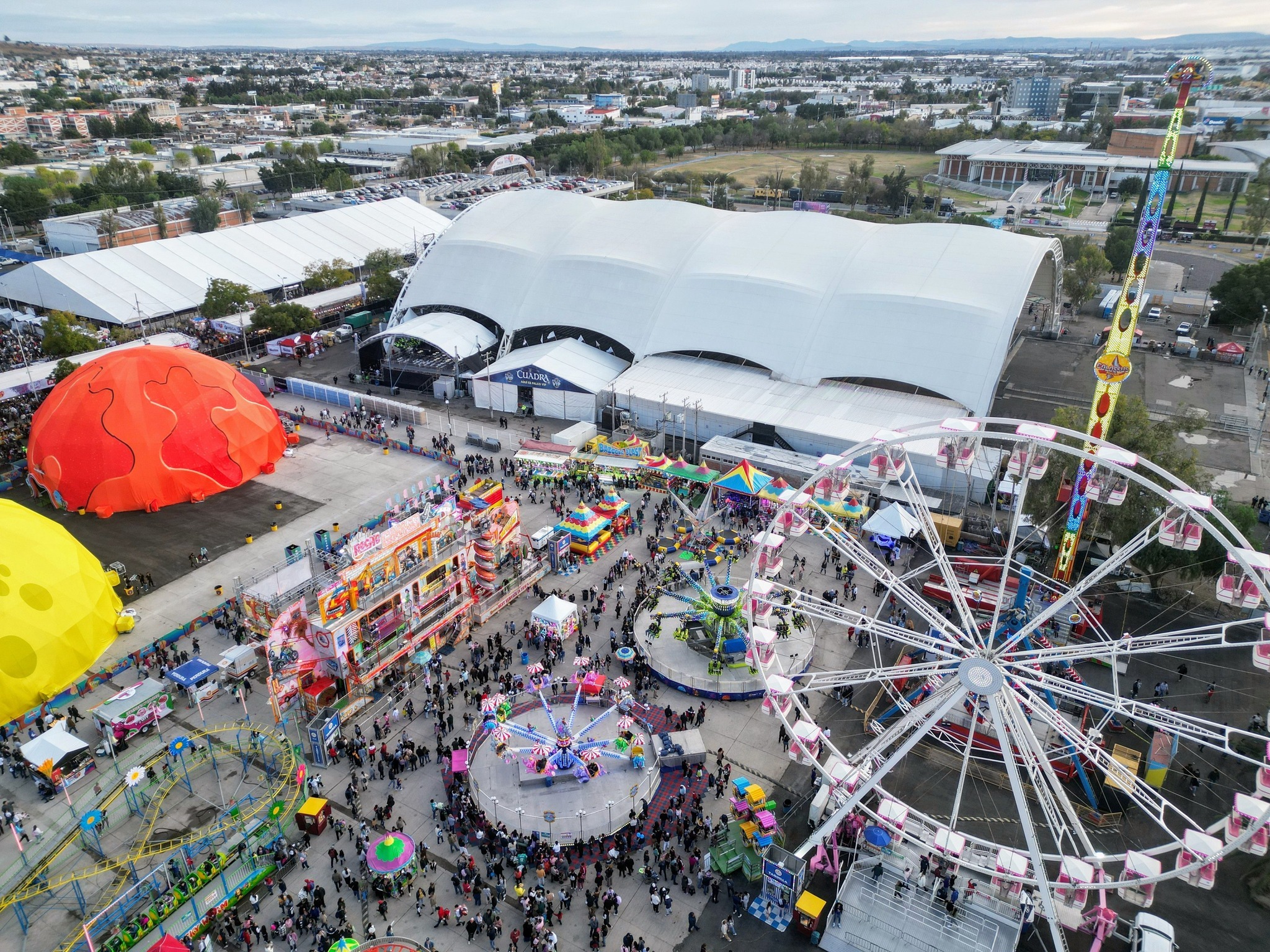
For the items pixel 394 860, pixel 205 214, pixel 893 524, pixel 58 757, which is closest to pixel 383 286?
pixel 205 214

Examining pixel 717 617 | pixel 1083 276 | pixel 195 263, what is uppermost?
pixel 195 263

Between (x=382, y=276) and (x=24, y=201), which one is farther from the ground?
(x=24, y=201)

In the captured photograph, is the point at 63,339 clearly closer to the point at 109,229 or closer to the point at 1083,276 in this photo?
the point at 109,229

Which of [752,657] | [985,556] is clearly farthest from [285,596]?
[985,556]

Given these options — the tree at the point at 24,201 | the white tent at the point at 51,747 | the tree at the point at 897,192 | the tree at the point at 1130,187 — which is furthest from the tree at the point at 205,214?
Result: the tree at the point at 1130,187

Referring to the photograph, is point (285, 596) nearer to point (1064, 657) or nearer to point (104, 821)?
point (104, 821)
